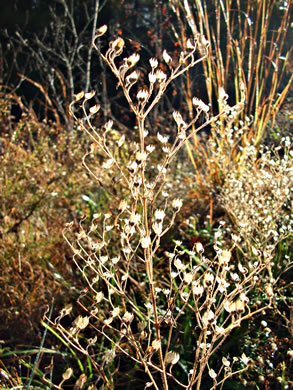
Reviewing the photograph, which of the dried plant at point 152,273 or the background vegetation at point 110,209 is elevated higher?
the dried plant at point 152,273

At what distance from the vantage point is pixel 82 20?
30.0 ft

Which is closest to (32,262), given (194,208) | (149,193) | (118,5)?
(194,208)

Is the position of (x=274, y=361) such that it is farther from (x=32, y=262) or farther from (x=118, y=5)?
(x=118, y=5)

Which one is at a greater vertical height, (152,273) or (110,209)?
(152,273)

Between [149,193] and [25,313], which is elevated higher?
[149,193]

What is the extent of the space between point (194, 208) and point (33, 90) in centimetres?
704

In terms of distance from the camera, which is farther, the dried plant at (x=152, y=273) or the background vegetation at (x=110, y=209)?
the background vegetation at (x=110, y=209)

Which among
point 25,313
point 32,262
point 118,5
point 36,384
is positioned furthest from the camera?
point 118,5

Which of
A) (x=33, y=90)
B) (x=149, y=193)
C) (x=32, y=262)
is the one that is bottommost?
(x=33, y=90)

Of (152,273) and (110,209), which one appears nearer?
(152,273)

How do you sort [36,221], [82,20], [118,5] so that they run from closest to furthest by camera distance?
[36,221]
[118,5]
[82,20]

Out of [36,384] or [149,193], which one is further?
[36,384]

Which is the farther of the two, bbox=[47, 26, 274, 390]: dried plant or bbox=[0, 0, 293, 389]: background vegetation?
bbox=[0, 0, 293, 389]: background vegetation

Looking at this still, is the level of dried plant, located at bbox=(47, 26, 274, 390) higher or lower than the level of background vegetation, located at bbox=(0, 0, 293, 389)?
higher
